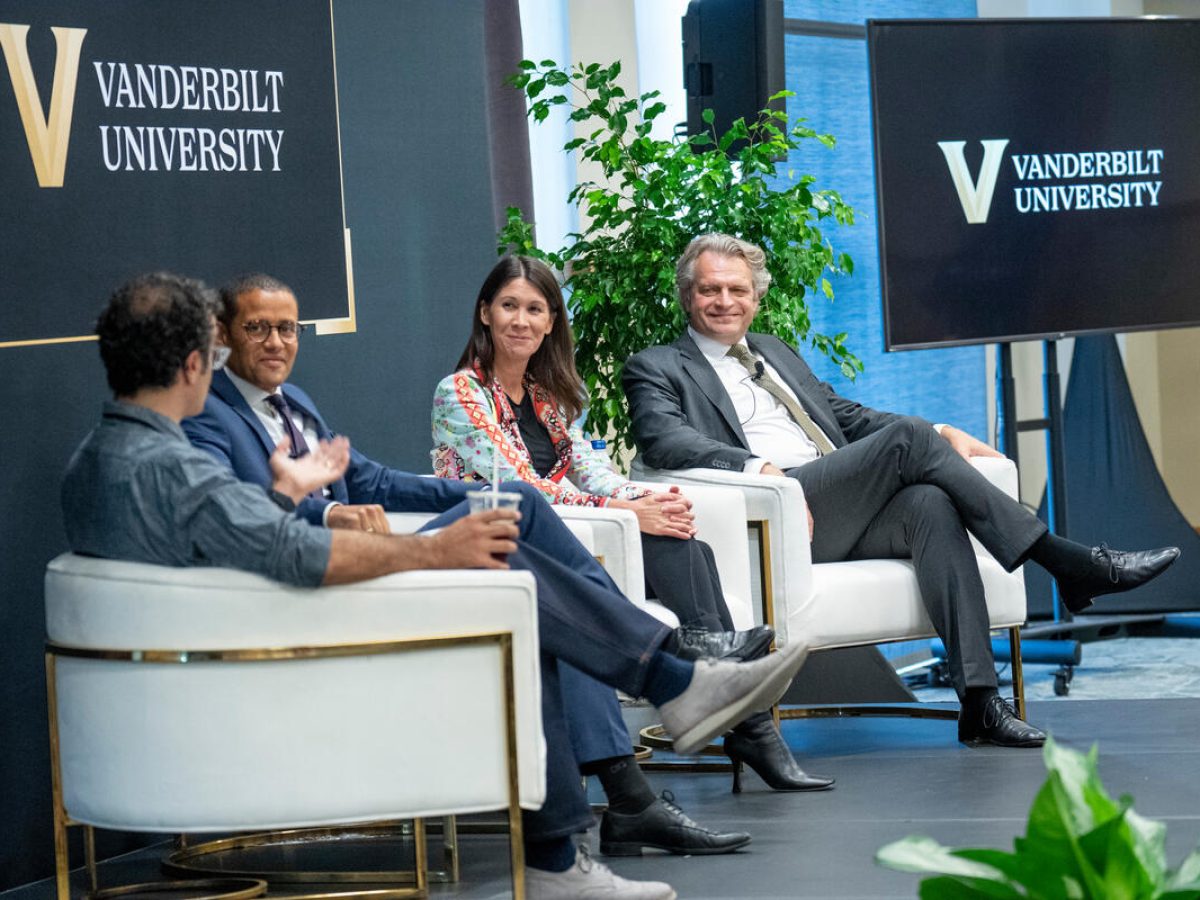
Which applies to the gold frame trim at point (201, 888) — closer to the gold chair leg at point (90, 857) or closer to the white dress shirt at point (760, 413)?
the gold chair leg at point (90, 857)

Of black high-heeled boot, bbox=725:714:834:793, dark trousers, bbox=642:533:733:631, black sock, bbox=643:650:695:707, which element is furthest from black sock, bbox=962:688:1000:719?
black sock, bbox=643:650:695:707

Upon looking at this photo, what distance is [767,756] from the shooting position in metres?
3.72

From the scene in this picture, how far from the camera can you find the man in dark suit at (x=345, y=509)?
2.97 meters

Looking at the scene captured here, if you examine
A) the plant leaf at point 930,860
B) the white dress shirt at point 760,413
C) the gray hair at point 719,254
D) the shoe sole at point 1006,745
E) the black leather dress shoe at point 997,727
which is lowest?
the shoe sole at point 1006,745

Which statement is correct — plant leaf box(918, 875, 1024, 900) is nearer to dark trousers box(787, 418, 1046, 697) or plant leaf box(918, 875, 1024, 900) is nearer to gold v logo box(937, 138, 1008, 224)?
dark trousers box(787, 418, 1046, 697)

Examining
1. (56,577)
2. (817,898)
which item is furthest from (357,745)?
(817,898)

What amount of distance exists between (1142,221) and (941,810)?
2799mm

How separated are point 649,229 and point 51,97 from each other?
189cm

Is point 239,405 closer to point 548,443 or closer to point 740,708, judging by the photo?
point 548,443

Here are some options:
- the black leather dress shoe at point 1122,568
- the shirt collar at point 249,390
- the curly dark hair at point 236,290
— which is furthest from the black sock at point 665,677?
the black leather dress shoe at point 1122,568

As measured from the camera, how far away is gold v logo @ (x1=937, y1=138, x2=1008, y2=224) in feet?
17.2

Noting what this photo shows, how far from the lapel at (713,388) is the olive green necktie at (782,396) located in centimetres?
14

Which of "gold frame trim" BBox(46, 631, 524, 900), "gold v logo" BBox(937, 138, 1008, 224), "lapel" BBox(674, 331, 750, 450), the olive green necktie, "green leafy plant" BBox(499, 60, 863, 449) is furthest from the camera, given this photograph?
"gold v logo" BBox(937, 138, 1008, 224)

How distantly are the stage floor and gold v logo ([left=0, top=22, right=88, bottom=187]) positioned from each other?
4.57 feet
